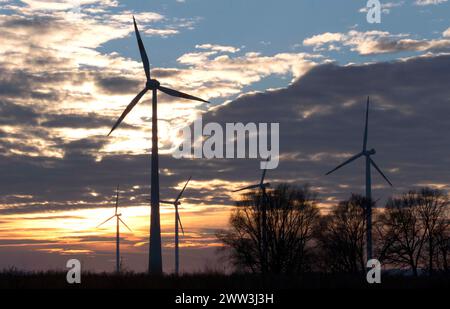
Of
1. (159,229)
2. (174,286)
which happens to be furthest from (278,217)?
(174,286)

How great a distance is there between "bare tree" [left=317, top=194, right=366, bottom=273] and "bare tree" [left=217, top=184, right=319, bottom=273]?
2172mm

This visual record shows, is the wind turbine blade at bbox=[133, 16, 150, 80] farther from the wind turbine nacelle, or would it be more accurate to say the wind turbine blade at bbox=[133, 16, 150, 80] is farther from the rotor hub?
the rotor hub

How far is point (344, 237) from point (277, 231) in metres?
9.53

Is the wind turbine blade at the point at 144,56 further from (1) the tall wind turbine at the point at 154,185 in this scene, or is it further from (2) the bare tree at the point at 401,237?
(2) the bare tree at the point at 401,237

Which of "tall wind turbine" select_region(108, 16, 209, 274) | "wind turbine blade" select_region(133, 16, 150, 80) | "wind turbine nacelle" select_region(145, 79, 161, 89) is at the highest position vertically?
"wind turbine blade" select_region(133, 16, 150, 80)

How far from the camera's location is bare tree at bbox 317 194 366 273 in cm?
10650

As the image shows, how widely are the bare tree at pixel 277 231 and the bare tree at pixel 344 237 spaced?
217 centimetres

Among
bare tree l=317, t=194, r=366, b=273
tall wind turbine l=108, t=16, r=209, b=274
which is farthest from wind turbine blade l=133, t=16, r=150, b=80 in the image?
bare tree l=317, t=194, r=366, b=273

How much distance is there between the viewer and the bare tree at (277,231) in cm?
10494

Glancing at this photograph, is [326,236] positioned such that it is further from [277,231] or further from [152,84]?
[152,84]

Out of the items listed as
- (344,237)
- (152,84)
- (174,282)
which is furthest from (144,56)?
(344,237)
